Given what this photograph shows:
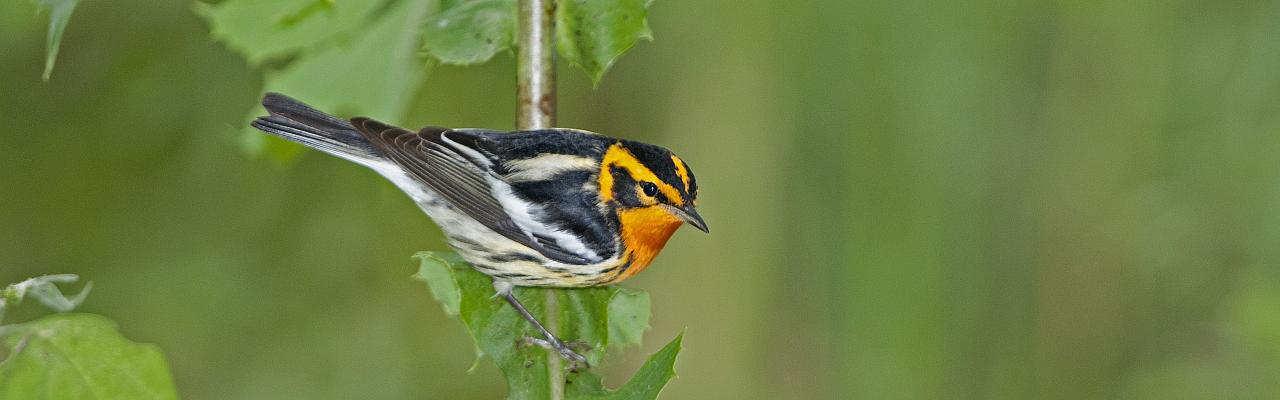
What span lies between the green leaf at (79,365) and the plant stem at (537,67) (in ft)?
3.63

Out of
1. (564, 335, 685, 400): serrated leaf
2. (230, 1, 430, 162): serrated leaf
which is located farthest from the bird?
(564, 335, 685, 400): serrated leaf

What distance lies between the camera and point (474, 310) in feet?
9.62

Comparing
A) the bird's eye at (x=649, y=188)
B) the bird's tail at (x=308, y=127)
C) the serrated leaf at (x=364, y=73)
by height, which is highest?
the serrated leaf at (x=364, y=73)

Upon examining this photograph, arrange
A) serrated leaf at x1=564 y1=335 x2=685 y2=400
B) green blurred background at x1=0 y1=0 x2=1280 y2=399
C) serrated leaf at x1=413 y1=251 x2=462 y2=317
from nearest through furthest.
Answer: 1. serrated leaf at x1=564 y1=335 x2=685 y2=400
2. serrated leaf at x1=413 y1=251 x2=462 y2=317
3. green blurred background at x1=0 y1=0 x2=1280 y2=399

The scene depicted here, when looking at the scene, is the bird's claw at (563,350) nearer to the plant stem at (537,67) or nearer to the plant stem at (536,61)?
the plant stem at (537,67)

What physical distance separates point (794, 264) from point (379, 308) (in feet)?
5.36

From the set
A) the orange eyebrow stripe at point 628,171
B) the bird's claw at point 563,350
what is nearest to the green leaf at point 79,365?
the bird's claw at point 563,350

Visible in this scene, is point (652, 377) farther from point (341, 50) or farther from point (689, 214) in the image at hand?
point (341, 50)

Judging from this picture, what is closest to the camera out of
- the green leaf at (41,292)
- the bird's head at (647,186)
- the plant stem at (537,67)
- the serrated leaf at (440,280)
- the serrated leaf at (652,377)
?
the green leaf at (41,292)

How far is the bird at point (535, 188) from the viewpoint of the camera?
9.55ft

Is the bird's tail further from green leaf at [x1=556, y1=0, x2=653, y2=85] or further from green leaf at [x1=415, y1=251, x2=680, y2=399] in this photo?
green leaf at [x1=556, y1=0, x2=653, y2=85]

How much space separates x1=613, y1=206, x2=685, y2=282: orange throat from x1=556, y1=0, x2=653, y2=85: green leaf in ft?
1.35

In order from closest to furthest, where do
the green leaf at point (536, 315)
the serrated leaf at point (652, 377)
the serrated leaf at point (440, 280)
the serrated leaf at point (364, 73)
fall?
the serrated leaf at point (652, 377)
the serrated leaf at point (440, 280)
the green leaf at point (536, 315)
the serrated leaf at point (364, 73)

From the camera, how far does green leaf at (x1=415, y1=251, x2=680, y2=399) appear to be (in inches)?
106
